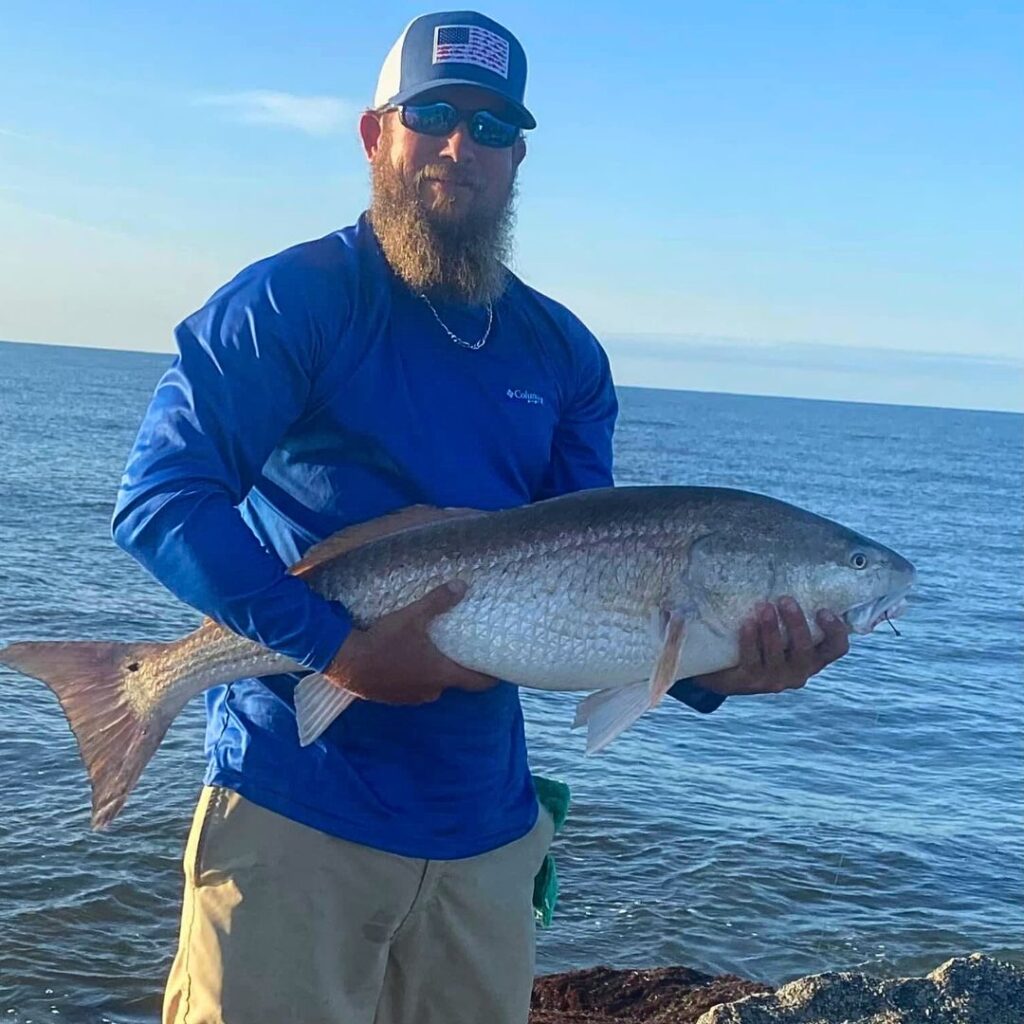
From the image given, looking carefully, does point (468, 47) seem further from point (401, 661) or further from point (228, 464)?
point (401, 661)

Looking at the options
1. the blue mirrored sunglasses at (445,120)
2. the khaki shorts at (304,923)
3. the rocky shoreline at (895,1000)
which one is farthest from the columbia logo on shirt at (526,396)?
the rocky shoreline at (895,1000)

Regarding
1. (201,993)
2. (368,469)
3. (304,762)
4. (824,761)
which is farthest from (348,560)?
(824,761)

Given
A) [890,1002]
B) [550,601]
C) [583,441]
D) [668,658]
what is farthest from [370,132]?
[890,1002]

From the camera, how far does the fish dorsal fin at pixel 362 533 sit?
3.69 metres

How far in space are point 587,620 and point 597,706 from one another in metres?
0.36

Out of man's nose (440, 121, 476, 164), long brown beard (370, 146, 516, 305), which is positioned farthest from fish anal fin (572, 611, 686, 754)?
man's nose (440, 121, 476, 164)

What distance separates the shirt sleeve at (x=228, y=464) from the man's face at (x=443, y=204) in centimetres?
52

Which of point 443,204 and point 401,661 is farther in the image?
point 443,204

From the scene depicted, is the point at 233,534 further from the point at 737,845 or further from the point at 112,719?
the point at 737,845

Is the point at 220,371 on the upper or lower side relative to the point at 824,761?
upper

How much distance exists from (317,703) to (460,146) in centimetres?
172

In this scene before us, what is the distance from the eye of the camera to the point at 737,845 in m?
11.2

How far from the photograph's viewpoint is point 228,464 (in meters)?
3.45

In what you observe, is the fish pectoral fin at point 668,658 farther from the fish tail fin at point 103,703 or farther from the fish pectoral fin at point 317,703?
the fish tail fin at point 103,703
